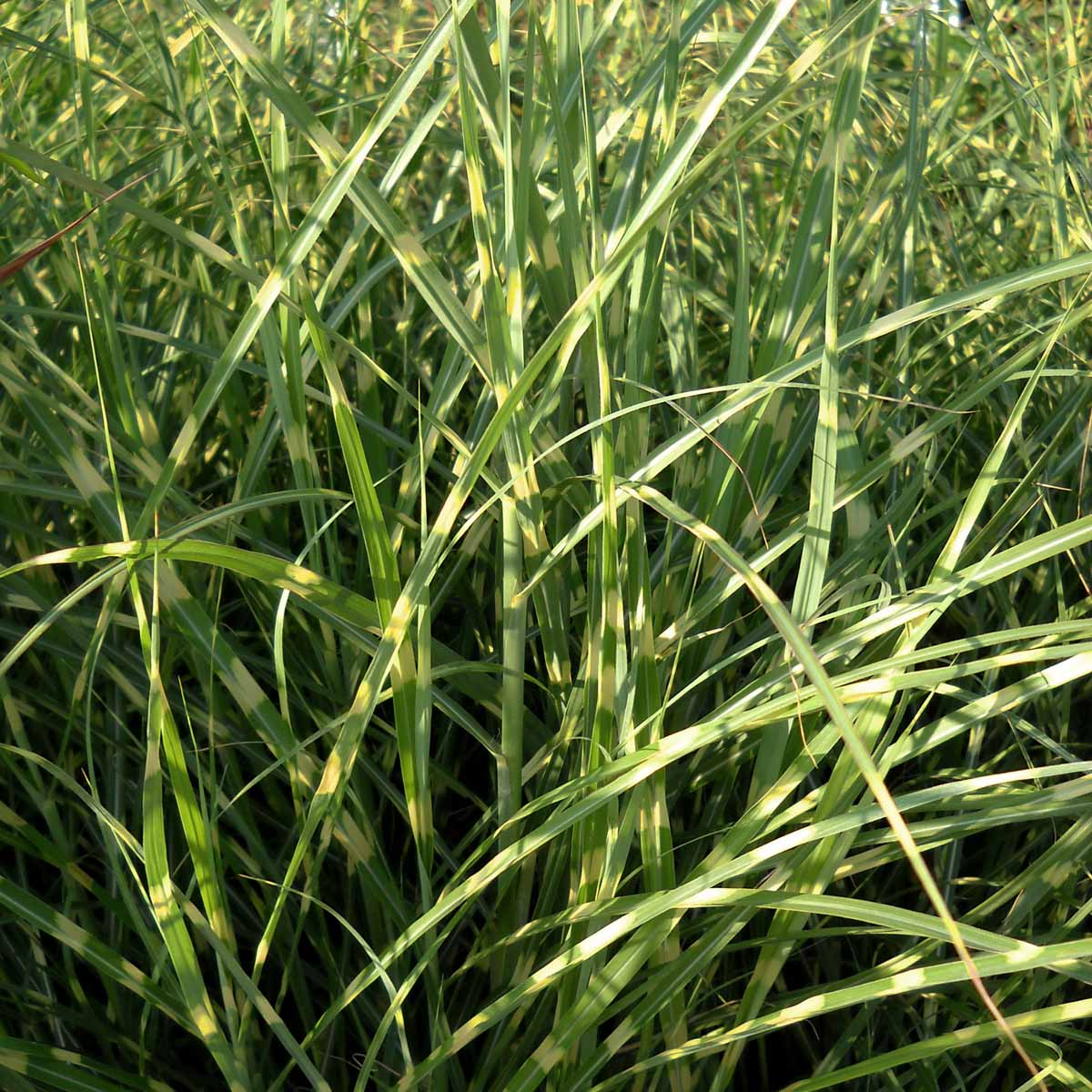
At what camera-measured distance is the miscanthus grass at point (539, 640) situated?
1.69 feet

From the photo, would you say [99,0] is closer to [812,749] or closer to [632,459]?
[632,459]

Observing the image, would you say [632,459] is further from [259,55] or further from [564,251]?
[259,55]

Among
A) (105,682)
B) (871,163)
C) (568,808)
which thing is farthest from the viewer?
(871,163)

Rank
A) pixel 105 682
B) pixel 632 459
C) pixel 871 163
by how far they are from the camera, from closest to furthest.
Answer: pixel 632 459
pixel 105 682
pixel 871 163

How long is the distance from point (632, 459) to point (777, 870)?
225 millimetres

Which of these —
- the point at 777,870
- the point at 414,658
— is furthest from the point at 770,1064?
the point at 414,658

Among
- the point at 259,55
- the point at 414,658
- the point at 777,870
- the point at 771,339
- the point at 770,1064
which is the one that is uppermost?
the point at 259,55

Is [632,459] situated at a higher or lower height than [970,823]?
higher

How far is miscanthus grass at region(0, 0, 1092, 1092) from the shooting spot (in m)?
0.51

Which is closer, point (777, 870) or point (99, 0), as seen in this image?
point (777, 870)

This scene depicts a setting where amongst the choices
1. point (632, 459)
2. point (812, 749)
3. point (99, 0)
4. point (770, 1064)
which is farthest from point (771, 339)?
point (99, 0)

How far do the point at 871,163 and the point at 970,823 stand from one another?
0.63 metres

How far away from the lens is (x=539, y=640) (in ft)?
2.66

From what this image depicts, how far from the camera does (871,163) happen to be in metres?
0.96
